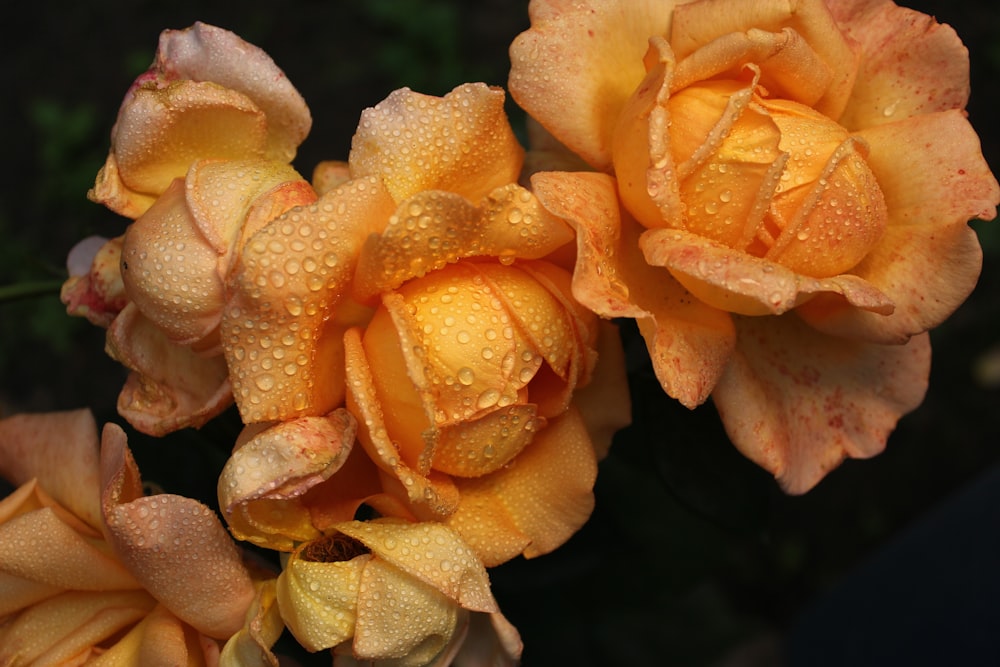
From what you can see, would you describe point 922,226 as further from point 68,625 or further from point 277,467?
point 68,625

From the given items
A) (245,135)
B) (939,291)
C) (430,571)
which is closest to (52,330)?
(245,135)

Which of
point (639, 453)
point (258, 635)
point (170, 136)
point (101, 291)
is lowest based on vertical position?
point (639, 453)

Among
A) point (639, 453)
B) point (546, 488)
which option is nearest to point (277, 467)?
point (546, 488)

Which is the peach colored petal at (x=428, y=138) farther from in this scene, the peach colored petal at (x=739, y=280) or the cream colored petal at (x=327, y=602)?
the cream colored petal at (x=327, y=602)

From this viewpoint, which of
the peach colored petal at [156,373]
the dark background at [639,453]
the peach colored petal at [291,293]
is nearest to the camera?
the peach colored petal at [291,293]

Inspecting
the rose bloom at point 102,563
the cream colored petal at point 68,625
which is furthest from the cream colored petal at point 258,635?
the cream colored petal at point 68,625

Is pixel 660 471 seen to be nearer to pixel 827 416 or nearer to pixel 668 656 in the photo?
pixel 827 416
